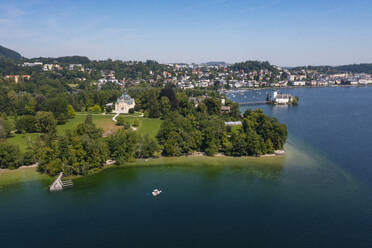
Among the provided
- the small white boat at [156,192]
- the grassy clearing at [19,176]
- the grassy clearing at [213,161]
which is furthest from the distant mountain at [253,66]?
the grassy clearing at [19,176]

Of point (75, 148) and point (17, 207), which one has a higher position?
point (75, 148)

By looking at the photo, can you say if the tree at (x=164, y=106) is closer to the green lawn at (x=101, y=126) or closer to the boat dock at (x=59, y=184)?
the green lawn at (x=101, y=126)

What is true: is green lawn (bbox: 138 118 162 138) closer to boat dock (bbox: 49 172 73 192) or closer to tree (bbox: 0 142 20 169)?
boat dock (bbox: 49 172 73 192)

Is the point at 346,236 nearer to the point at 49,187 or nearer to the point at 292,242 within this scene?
the point at 292,242

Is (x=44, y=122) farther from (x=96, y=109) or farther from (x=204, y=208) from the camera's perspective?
(x=204, y=208)

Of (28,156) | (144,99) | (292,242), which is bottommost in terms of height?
(292,242)

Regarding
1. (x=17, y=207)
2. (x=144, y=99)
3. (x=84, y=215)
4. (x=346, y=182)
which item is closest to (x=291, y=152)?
(x=346, y=182)

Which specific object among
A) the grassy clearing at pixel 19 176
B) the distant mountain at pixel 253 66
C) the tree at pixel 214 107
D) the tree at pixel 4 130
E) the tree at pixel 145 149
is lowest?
the grassy clearing at pixel 19 176

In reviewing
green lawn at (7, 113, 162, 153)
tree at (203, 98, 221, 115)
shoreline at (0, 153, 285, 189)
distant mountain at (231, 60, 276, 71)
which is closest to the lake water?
shoreline at (0, 153, 285, 189)
